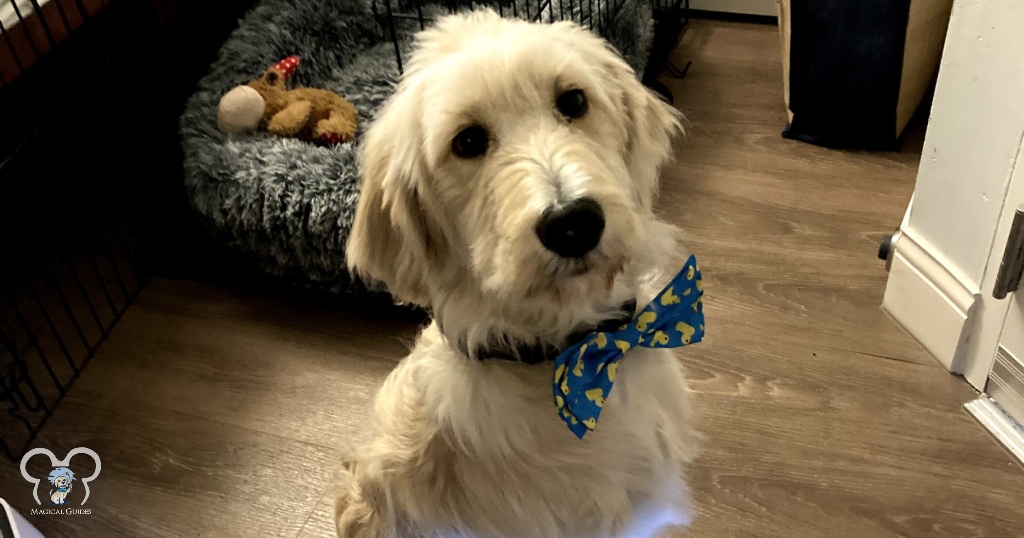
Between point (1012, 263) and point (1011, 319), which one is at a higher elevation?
point (1012, 263)

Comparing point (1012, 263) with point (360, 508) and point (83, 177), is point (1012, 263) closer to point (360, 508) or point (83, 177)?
point (360, 508)

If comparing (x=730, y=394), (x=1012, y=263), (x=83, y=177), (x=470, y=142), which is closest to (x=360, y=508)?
(x=470, y=142)

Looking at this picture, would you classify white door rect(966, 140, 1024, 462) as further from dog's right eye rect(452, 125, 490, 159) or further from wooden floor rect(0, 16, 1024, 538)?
dog's right eye rect(452, 125, 490, 159)

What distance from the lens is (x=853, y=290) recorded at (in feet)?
5.97

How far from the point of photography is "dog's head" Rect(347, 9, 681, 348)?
0.87 metres

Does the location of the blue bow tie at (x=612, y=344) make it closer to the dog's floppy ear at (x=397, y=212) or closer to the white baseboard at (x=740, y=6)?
the dog's floppy ear at (x=397, y=212)

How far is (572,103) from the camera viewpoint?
0.98 metres

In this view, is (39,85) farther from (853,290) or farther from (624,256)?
(853,290)

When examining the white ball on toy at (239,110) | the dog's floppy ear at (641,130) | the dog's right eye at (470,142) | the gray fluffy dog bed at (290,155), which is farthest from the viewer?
the white ball on toy at (239,110)

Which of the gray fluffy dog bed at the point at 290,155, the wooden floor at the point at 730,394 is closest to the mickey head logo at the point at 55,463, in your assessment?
the wooden floor at the point at 730,394

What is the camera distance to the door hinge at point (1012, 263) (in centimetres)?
137

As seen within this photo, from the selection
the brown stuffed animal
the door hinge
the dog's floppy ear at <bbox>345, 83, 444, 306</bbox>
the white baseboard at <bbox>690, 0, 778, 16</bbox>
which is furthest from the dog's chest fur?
the white baseboard at <bbox>690, 0, 778, 16</bbox>

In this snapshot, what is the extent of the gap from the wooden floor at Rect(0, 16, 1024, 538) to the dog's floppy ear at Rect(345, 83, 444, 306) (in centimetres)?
64

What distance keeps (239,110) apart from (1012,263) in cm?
166
